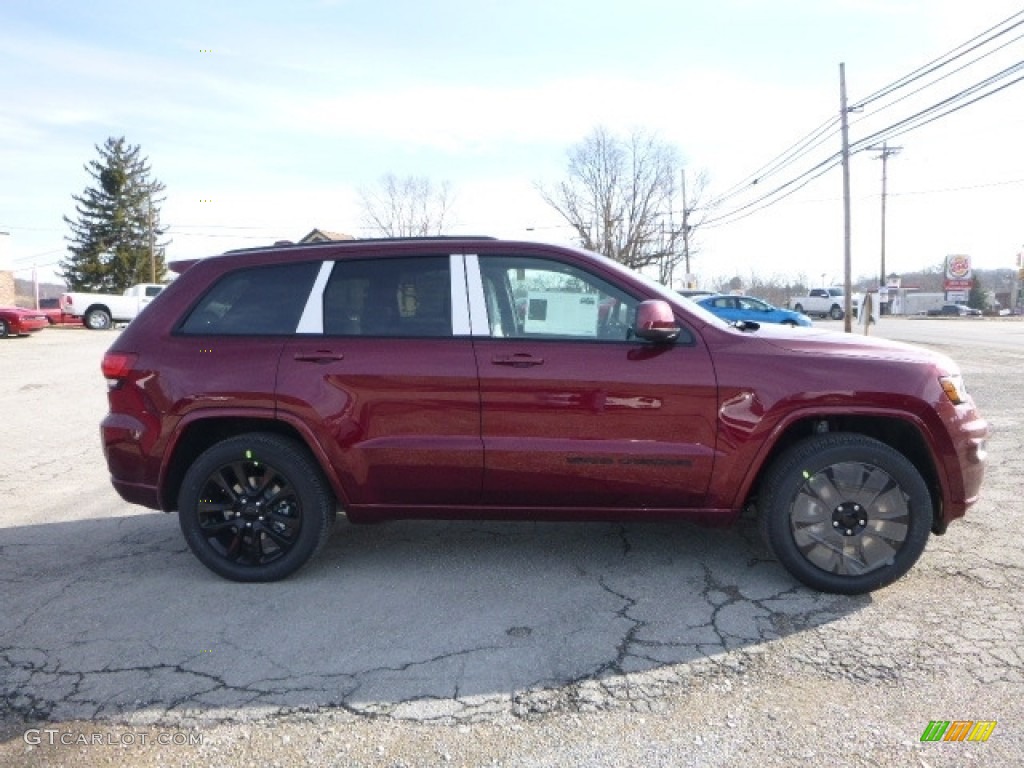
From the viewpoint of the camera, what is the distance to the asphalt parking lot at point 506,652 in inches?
104

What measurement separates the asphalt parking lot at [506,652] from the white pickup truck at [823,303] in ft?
155

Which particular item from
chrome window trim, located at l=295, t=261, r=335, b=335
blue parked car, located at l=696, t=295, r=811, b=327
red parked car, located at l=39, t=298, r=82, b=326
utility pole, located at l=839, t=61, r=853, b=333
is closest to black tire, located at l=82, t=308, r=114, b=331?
red parked car, located at l=39, t=298, r=82, b=326

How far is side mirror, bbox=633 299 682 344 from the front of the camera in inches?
141

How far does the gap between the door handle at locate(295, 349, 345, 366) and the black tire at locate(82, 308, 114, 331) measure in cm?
3001

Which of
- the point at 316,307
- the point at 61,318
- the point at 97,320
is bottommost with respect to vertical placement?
the point at 316,307

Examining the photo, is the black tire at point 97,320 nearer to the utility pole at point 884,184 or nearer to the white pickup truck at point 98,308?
the white pickup truck at point 98,308

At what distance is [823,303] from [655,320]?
49766 mm

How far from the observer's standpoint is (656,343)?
3.80m

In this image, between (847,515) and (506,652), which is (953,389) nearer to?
(847,515)

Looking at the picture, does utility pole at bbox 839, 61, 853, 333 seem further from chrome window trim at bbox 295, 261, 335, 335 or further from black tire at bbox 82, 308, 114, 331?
black tire at bbox 82, 308, 114, 331

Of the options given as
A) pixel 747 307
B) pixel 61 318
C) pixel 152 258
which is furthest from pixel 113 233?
pixel 747 307

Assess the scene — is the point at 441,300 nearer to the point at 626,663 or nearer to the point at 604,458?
the point at 604,458

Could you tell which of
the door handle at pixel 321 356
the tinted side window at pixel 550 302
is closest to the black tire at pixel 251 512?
the door handle at pixel 321 356

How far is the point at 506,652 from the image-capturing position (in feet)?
10.7
